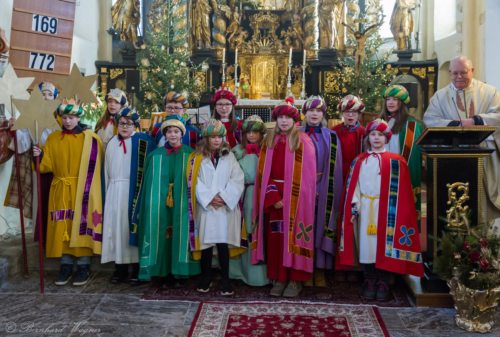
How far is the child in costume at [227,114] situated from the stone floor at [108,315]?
1.62 metres

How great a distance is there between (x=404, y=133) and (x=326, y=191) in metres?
0.98

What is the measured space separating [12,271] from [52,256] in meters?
0.52

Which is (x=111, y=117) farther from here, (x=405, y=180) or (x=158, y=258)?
(x=405, y=180)

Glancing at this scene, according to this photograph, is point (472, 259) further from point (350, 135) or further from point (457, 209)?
point (350, 135)

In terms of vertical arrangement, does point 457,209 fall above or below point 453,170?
below

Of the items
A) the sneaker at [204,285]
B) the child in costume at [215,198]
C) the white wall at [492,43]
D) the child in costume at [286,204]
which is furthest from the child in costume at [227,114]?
the white wall at [492,43]

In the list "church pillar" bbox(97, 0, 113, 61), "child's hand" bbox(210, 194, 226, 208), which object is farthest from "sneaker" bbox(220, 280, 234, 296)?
"church pillar" bbox(97, 0, 113, 61)

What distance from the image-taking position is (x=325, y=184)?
5262 mm

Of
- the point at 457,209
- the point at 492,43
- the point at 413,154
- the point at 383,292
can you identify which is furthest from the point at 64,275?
the point at 492,43

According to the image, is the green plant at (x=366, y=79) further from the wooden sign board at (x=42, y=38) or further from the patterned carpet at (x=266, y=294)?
the patterned carpet at (x=266, y=294)

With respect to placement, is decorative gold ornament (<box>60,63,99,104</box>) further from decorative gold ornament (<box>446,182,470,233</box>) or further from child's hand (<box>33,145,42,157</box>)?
decorative gold ornament (<box>446,182,470,233</box>)

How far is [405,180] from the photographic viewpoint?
16.2ft

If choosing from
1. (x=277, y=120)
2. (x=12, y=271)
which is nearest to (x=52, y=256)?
(x=12, y=271)

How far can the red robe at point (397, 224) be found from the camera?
16.0ft
